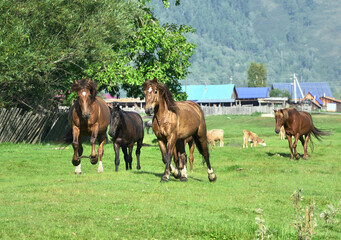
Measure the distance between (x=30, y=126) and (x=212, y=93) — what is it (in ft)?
357

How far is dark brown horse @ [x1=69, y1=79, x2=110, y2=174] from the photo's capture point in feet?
50.8

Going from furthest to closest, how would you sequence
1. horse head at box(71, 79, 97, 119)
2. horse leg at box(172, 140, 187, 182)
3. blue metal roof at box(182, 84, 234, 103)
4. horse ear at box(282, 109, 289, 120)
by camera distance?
blue metal roof at box(182, 84, 234, 103) → horse ear at box(282, 109, 289, 120) → horse head at box(71, 79, 97, 119) → horse leg at box(172, 140, 187, 182)

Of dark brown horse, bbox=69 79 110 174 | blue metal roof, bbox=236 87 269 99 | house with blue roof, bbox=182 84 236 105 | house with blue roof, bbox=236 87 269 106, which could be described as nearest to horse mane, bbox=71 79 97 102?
dark brown horse, bbox=69 79 110 174

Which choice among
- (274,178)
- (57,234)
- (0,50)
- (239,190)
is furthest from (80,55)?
(57,234)

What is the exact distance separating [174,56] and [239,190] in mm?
23042

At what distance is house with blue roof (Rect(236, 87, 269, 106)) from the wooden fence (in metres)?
105

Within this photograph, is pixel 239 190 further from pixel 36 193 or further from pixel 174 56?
pixel 174 56

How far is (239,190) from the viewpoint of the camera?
14.3 m

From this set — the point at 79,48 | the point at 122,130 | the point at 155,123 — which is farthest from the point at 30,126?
the point at 155,123

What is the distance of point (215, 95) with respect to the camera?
138375 mm

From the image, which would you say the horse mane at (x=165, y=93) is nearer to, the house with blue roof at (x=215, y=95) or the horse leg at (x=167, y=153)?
the horse leg at (x=167, y=153)

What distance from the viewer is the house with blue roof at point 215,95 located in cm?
13525

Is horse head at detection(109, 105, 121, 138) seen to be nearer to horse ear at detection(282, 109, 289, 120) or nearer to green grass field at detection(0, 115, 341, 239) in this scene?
green grass field at detection(0, 115, 341, 239)

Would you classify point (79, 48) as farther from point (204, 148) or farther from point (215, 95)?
point (215, 95)
